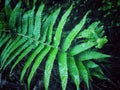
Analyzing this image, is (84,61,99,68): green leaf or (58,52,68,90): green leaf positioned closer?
(58,52,68,90): green leaf

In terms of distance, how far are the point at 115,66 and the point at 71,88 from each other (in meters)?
0.51

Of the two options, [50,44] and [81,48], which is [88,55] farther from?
[50,44]

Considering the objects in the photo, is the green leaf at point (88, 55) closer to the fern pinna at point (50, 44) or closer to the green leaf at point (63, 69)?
the fern pinna at point (50, 44)

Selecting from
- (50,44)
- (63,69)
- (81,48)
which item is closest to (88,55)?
(81,48)

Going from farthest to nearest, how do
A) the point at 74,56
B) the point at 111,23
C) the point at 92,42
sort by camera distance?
the point at 111,23 < the point at 74,56 < the point at 92,42

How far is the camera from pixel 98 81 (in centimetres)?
223

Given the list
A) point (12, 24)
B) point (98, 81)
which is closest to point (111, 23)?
point (98, 81)

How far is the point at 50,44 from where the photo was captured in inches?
79.2

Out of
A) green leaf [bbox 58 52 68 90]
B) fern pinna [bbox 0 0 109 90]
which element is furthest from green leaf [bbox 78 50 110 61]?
green leaf [bbox 58 52 68 90]

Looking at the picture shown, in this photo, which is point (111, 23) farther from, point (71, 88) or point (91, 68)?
point (71, 88)

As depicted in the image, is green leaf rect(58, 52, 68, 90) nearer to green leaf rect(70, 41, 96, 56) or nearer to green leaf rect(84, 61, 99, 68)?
green leaf rect(70, 41, 96, 56)

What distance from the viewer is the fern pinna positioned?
178 centimetres

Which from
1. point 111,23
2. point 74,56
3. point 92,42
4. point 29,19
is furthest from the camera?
point 111,23

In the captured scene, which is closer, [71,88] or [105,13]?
[71,88]
